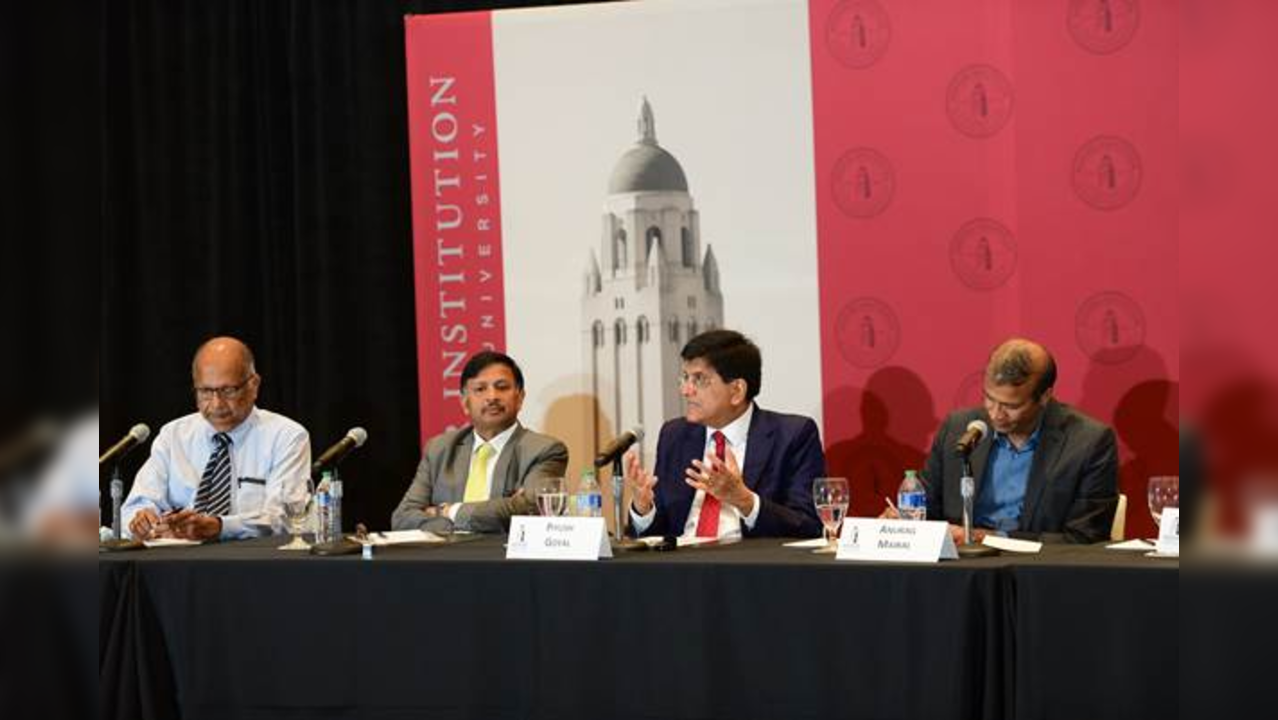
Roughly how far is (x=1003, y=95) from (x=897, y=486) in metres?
1.29

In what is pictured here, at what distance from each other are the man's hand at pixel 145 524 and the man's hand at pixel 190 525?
43 mm

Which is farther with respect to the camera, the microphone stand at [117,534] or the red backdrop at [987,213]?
the red backdrop at [987,213]

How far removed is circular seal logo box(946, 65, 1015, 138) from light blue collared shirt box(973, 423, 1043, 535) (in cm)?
125

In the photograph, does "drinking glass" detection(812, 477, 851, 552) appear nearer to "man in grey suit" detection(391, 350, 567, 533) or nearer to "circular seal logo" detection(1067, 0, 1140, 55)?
"man in grey suit" detection(391, 350, 567, 533)

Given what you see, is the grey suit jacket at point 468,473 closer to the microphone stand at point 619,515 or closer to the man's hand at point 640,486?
the man's hand at point 640,486

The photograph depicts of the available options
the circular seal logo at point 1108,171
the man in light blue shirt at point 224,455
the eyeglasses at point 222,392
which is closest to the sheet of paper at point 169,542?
the man in light blue shirt at point 224,455

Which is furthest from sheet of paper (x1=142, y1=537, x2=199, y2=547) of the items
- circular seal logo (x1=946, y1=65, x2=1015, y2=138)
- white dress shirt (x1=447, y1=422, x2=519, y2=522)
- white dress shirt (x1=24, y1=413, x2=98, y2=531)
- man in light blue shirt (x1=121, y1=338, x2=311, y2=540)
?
white dress shirt (x1=24, y1=413, x2=98, y2=531)

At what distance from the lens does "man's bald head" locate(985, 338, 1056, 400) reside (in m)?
3.68

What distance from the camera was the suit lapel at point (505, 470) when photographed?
4.18 m

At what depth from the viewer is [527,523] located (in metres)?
3.14

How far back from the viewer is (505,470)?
13.8ft

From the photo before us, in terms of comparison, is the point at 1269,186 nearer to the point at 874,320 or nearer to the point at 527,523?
the point at 527,523

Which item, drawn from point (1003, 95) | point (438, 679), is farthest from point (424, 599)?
point (1003, 95)

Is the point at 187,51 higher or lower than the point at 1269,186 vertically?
higher
